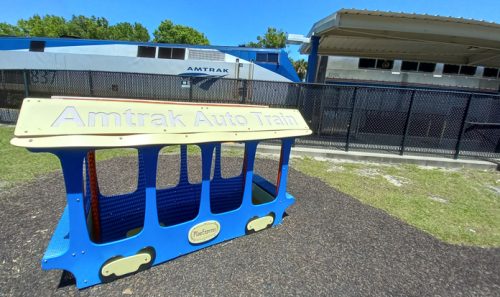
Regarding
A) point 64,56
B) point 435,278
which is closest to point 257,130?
point 435,278

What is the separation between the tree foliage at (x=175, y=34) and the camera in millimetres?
44594

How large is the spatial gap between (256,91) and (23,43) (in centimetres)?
1281

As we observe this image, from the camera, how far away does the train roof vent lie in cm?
1262

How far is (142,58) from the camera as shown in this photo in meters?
12.5

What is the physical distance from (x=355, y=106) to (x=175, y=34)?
45.1m

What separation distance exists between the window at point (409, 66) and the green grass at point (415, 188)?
5547 millimetres

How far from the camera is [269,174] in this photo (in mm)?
5793

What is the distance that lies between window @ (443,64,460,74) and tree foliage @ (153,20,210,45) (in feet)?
136

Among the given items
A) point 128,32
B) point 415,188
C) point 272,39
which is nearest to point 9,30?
point 128,32

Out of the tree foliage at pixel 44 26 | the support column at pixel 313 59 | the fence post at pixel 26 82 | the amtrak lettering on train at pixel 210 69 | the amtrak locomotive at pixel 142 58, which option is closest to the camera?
the fence post at pixel 26 82

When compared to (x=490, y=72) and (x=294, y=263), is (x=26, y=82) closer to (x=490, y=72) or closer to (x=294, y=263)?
(x=294, y=263)

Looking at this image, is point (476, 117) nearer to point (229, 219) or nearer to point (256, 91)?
point (256, 91)

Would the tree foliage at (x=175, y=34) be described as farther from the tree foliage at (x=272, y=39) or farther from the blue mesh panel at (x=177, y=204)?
the blue mesh panel at (x=177, y=204)

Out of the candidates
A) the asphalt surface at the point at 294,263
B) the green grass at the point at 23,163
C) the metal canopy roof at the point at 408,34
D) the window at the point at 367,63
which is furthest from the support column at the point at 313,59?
the asphalt surface at the point at 294,263
